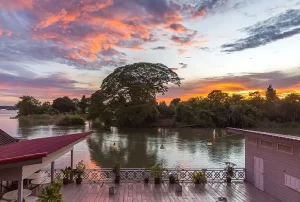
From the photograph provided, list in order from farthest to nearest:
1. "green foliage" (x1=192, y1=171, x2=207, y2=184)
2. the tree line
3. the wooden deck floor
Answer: the tree line
"green foliage" (x1=192, y1=171, x2=207, y2=184)
the wooden deck floor

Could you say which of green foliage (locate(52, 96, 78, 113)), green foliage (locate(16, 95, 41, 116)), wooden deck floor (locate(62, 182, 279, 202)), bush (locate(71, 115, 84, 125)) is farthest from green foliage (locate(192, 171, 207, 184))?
green foliage (locate(52, 96, 78, 113))

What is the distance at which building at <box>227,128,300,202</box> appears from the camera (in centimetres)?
1131

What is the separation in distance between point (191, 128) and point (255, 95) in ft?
127

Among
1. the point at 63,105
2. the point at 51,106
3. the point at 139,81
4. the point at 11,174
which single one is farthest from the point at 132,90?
the point at 51,106

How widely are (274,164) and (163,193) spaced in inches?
215

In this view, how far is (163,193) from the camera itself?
1370 centimetres

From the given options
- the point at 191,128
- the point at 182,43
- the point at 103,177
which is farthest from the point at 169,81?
the point at 103,177

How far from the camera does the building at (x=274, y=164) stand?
11.3 metres

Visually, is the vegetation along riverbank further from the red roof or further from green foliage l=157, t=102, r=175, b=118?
the red roof

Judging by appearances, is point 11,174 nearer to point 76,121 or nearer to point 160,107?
point 160,107

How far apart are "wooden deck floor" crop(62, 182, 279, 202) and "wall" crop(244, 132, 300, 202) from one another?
0.55 m

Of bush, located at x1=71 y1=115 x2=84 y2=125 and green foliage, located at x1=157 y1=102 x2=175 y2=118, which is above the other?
green foliage, located at x1=157 y1=102 x2=175 y2=118

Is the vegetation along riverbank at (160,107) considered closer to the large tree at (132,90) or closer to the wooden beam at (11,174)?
the large tree at (132,90)

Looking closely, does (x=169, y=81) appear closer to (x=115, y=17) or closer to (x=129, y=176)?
(x=115, y=17)
